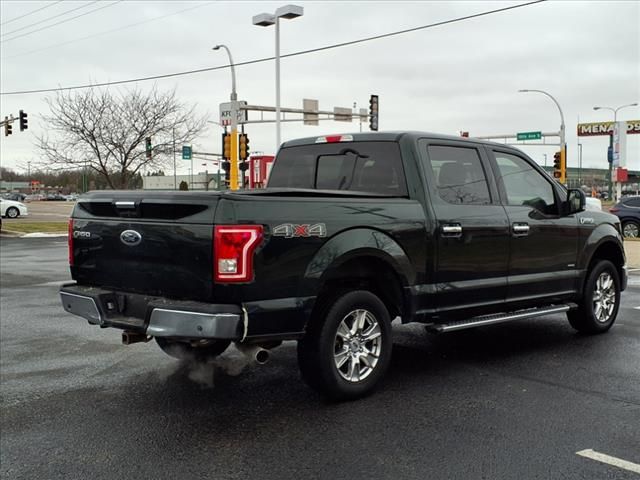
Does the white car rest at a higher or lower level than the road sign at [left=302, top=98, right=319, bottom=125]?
lower

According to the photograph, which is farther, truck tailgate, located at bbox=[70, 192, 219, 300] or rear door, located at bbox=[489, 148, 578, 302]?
rear door, located at bbox=[489, 148, 578, 302]

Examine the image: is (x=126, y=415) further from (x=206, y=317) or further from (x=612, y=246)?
(x=612, y=246)

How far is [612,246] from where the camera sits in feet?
24.2

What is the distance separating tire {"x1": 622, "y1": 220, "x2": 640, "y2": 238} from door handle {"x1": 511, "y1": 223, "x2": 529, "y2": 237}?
18185mm

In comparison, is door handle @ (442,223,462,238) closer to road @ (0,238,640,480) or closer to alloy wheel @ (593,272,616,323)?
road @ (0,238,640,480)

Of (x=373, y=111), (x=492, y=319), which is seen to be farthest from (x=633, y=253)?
(x=373, y=111)

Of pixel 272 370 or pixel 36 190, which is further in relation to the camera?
pixel 36 190

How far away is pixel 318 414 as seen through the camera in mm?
4609

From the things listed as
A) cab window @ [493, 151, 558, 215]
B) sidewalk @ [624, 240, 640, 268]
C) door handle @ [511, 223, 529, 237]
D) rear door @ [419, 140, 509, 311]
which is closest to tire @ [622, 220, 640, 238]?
sidewalk @ [624, 240, 640, 268]

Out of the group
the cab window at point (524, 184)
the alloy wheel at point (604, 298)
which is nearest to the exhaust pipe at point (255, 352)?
the cab window at point (524, 184)

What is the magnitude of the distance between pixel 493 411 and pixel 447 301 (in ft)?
3.63

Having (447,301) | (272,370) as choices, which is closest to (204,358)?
(272,370)

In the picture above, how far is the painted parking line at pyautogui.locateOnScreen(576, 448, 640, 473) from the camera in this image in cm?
369

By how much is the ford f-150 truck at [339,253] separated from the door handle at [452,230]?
1 cm
